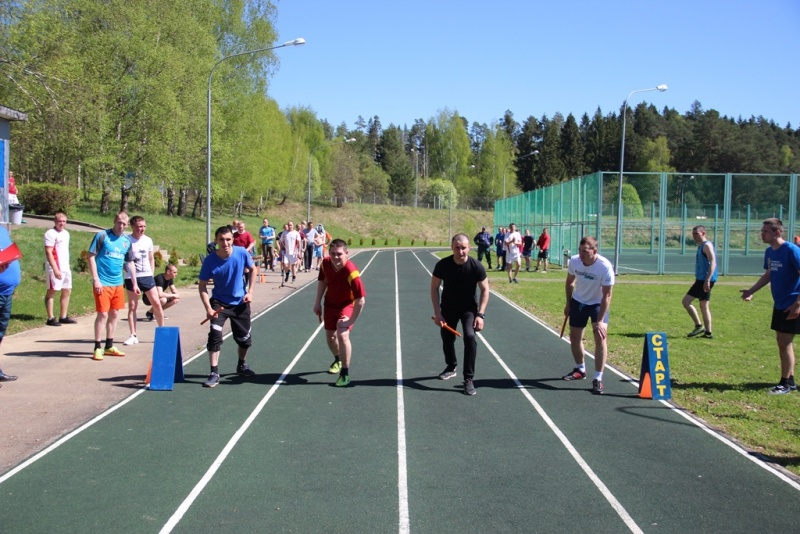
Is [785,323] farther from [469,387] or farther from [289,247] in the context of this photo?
[289,247]

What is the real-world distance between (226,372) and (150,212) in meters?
36.5

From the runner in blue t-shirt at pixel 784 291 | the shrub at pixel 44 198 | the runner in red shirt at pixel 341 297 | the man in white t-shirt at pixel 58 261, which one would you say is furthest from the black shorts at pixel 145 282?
the shrub at pixel 44 198

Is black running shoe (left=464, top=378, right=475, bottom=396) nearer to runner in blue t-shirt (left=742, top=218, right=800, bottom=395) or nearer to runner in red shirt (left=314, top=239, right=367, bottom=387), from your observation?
runner in red shirt (left=314, top=239, right=367, bottom=387)

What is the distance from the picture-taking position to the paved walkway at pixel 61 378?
6.76 metres

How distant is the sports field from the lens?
4.89 m

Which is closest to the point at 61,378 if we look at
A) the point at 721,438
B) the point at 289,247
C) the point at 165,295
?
the point at 165,295

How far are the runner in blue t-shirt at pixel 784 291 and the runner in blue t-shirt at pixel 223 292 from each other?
6.04m

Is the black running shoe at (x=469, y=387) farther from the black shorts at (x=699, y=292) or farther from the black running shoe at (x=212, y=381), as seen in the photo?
the black shorts at (x=699, y=292)

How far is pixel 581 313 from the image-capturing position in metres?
8.72

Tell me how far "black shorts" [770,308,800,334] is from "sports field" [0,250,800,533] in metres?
1.63

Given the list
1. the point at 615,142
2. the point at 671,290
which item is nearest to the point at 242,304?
the point at 671,290

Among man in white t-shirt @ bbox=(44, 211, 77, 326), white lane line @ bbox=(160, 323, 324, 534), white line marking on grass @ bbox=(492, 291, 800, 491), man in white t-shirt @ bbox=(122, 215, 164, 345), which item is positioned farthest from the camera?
man in white t-shirt @ bbox=(44, 211, 77, 326)

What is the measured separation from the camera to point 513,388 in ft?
28.9

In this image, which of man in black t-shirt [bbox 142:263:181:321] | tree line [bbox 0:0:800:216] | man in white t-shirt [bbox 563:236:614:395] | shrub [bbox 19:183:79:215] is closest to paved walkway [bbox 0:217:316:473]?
man in black t-shirt [bbox 142:263:181:321]
